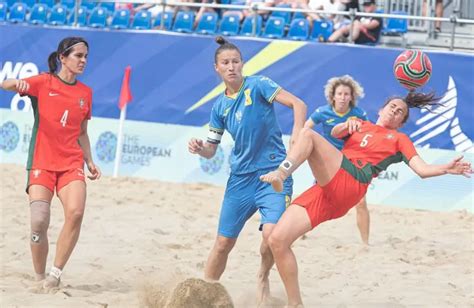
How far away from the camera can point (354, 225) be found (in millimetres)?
10406

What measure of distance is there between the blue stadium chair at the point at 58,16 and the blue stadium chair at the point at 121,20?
31.9 inches

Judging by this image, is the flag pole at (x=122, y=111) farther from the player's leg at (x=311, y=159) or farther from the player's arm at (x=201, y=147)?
the player's leg at (x=311, y=159)

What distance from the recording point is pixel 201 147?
6.52 meters

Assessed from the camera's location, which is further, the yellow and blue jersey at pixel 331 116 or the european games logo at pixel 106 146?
the european games logo at pixel 106 146

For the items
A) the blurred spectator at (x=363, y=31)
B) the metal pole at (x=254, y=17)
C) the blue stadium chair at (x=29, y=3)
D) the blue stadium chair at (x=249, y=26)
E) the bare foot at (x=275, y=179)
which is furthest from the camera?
the blue stadium chair at (x=29, y=3)

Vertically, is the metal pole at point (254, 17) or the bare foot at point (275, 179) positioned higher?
the metal pole at point (254, 17)

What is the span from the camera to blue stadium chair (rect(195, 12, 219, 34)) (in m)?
13.1

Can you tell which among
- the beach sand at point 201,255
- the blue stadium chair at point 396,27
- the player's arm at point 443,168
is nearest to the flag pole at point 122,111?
the beach sand at point 201,255

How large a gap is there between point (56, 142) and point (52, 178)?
0.86 feet

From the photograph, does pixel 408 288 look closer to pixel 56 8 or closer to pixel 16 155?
pixel 16 155

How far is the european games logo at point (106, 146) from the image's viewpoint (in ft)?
42.7

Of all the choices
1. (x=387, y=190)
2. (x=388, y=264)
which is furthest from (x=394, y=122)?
(x=387, y=190)

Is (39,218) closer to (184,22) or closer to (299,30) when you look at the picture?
(299,30)

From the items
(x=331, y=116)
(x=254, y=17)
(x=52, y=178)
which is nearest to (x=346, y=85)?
(x=331, y=116)
